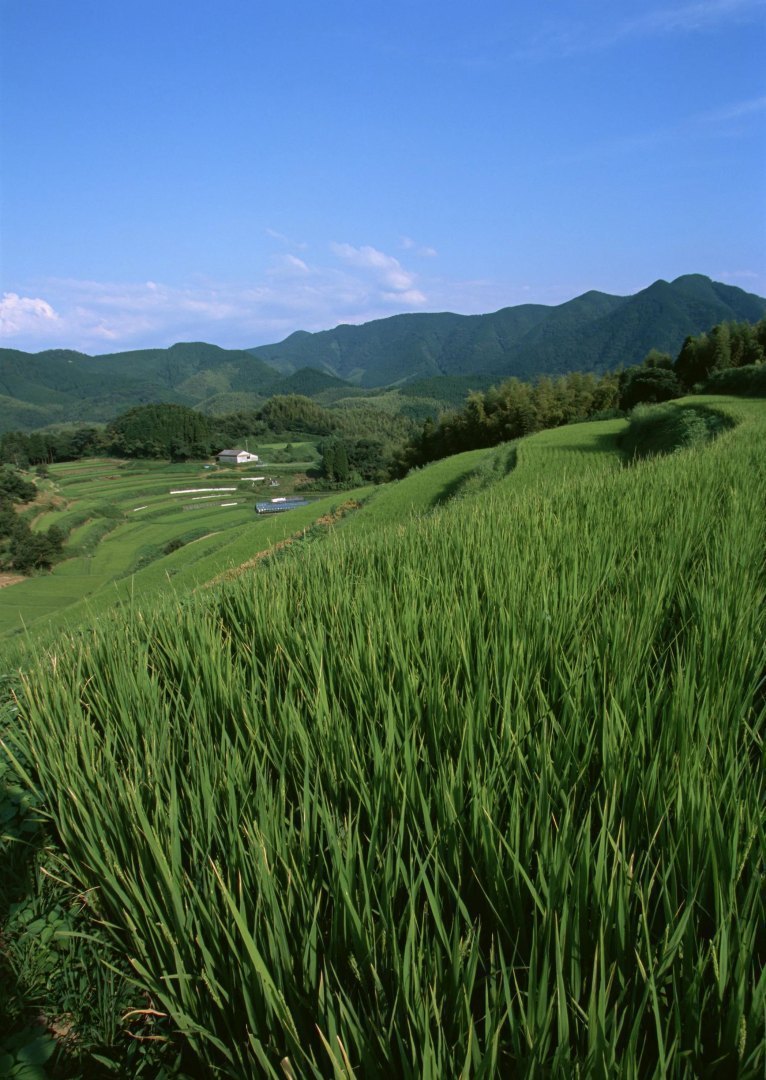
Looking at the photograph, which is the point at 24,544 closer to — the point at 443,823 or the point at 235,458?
the point at 443,823

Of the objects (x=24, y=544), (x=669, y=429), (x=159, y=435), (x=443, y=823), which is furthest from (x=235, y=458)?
(x=443, y=823)

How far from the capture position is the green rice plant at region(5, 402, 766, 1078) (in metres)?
0.96

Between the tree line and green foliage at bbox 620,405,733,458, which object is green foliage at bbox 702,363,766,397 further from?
the tree line

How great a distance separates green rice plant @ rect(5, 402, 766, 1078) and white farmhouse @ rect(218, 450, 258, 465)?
87.6 meters

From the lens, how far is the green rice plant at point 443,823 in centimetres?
96

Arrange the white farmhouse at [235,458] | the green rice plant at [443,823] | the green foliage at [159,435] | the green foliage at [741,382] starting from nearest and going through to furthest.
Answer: the green rice plant at [443,823]
the green foliage at [741,382]
the green foliage at [159,435]
the white farmhouse at [235,458]

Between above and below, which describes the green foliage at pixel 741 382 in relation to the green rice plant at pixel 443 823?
above

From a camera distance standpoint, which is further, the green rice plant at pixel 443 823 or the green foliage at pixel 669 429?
the green foliage at pixel 669 429

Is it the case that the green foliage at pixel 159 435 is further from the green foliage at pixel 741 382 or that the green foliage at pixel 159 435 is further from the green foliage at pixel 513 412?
the green foliage at pixel 741 382

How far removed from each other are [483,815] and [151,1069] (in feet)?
2.95

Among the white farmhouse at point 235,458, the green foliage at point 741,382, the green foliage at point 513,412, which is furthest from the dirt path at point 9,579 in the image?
the white farmhouse at point 235,458

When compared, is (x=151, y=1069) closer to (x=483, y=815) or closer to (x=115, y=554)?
(x=483, y=815)

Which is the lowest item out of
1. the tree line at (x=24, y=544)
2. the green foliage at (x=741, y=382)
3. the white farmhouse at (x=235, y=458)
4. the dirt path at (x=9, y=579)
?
the dirt path at (x=9, y=579)

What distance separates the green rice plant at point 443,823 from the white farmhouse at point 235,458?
8757 cm
